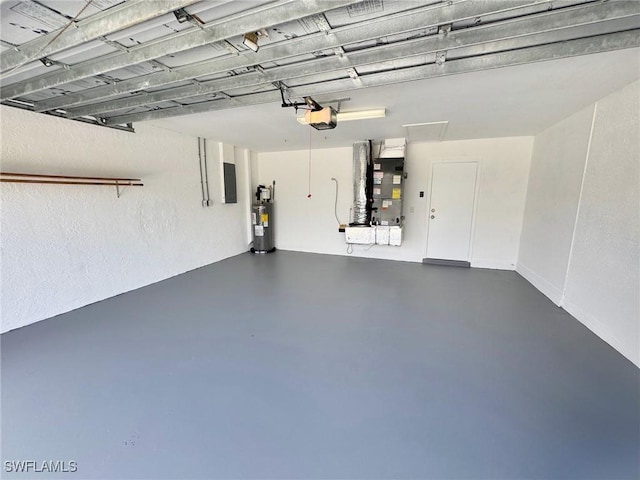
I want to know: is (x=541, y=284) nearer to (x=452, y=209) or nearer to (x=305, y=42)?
(x=452, y=209)

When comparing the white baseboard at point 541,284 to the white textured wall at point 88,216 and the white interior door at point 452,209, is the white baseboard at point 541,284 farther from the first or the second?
the white textured wall at point 88,216

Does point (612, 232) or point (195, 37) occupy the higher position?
point (195, 37)

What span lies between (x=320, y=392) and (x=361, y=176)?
12.1 ft

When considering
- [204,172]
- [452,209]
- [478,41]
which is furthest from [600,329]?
[204,172]

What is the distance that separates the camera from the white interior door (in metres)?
4.92

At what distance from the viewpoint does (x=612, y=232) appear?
8.35ft

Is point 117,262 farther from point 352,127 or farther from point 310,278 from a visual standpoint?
point 352,127

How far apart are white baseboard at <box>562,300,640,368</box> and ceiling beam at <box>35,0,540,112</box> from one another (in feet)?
9.25

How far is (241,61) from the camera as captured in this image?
190 centimetres

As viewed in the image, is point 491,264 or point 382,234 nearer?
point 382,234

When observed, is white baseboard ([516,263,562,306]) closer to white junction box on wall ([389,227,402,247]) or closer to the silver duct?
white junction box on wall ([389,227,402,247])

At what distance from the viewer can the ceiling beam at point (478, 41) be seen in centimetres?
141

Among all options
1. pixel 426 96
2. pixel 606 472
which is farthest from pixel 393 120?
pixel 606 472

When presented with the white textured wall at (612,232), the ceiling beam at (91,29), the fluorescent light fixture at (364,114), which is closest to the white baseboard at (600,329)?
the white textured wall at (612,232)
